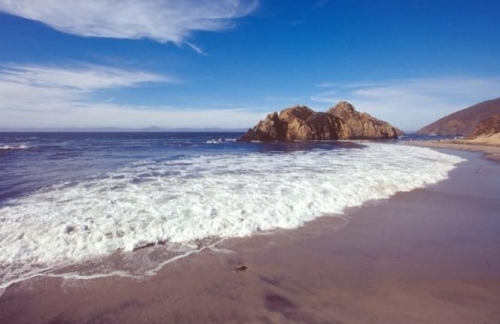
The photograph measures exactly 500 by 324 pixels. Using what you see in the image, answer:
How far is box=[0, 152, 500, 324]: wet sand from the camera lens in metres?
4.05

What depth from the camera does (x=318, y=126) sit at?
83.7 metres

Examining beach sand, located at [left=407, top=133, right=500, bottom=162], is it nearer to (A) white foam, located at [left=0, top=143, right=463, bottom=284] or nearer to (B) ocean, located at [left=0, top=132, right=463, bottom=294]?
(B) ocean, located at [left=0, top=132, right=463, bottom=294]

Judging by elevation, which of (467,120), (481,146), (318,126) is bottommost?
(481,146)

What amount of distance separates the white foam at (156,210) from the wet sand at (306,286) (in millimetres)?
928

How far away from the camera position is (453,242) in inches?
261

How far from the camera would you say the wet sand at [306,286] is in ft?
13.3

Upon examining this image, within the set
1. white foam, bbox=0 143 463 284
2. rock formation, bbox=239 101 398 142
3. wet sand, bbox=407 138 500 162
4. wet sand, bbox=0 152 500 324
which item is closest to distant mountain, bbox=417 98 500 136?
rock formation, bbox=239 101 398 142

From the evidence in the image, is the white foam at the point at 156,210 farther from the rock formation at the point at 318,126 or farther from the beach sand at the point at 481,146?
the rock formation at the point at 318,126

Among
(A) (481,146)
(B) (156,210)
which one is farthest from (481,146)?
(B) (156,210)

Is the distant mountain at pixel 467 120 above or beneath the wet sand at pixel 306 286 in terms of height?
above

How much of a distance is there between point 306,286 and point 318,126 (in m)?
81.8

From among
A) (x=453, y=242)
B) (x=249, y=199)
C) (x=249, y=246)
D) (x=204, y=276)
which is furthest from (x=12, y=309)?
(x=453, y=242)

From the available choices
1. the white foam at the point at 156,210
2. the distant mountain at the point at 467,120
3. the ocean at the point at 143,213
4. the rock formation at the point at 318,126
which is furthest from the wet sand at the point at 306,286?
the distant mountain at the point at 467,120

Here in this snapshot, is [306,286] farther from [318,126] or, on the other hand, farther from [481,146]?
[318,126]
